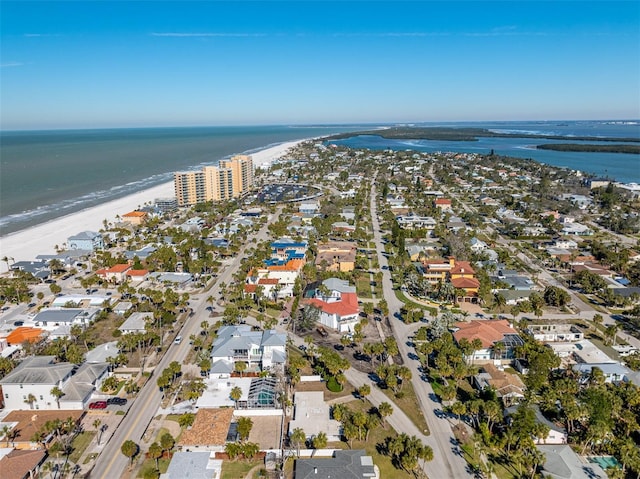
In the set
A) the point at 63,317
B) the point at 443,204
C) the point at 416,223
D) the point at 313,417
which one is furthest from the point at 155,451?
the point at 443,204

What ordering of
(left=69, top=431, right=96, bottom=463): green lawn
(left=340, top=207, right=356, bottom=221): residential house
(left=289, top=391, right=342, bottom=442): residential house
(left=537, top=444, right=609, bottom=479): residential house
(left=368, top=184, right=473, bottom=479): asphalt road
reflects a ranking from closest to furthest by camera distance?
(left=537, top=444, right=609, bottom=479): residential house < (left=368, top=184, right=473, bottom=479): asphalt road < (left=69, top=431, right=96, bottom=463): green lawn < (left=289, top=391, right=342, bottom=442): residential house < (left=340, top=207, right=356, bottom=221): residential house

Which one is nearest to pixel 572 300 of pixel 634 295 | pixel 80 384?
pixel 634 295

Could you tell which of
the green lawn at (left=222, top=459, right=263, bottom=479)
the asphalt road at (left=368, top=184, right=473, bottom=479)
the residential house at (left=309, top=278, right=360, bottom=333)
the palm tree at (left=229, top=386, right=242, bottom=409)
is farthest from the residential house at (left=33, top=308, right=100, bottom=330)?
the asphalt road at (left=368, top=184, right=473, bottom=479)

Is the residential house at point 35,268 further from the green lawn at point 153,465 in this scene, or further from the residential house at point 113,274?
the green lawn at point 153,465

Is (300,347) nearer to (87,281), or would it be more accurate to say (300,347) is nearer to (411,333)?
(411,333)

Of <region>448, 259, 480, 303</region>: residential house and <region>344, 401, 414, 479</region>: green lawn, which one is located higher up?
<region>448, 259, 480, 303</region>: residential house

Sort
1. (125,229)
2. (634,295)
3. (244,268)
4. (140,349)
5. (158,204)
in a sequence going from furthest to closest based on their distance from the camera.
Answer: (158,204) → (125,229) → (244,268) → (634,295) → (140,349)

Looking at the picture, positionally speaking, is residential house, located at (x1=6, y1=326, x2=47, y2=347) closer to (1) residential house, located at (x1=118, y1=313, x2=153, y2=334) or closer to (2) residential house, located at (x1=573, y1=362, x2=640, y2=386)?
(1) residential house, located at (x1=118, y1=313, x2=153, y2=334)

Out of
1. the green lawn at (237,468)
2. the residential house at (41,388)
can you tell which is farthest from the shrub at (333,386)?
the residential house at (41,388)
